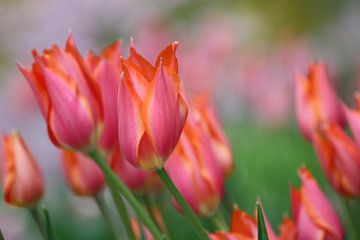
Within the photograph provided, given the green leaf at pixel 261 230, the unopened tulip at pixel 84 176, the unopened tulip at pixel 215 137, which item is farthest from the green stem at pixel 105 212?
the green leaf at pixel 261 230

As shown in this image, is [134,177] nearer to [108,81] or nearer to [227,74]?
[108,81]

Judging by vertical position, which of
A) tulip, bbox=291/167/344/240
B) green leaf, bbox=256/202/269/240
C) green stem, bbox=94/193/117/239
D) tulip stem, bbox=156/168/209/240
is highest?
green stem, bbox=94/193/117/239

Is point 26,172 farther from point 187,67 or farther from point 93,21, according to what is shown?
point 93,21

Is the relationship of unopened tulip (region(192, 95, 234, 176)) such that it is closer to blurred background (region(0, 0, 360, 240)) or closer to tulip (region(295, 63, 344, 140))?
tulip (region(295, 63, 344, 140))

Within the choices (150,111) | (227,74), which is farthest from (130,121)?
(227,74)

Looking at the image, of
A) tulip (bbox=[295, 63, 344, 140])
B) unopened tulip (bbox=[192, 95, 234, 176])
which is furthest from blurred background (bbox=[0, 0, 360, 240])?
unopened tulip (bbox=[192, 95, 234, 176])

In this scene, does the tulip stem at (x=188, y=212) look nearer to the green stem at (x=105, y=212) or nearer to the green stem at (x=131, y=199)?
the green stem at (x=131, y=199)
